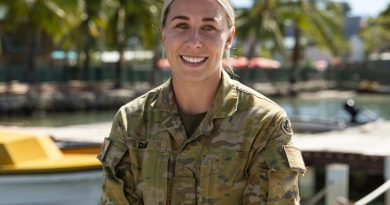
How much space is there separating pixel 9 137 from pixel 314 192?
6.81m

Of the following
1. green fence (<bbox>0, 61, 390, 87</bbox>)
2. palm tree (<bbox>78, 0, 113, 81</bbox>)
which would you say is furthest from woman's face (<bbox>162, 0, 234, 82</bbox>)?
palm tree (<bbox>78, 0, 113, 81</bbox>)

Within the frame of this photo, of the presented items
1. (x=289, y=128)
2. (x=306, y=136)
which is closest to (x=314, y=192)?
(x=306, y=136)

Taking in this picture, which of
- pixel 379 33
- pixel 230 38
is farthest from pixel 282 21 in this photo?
pixel 230 38

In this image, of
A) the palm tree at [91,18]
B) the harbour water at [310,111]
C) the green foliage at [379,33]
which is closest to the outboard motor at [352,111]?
the harbour water at [310,111]

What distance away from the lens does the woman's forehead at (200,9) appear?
1908 millimetres

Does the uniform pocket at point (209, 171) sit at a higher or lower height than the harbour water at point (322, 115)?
higher

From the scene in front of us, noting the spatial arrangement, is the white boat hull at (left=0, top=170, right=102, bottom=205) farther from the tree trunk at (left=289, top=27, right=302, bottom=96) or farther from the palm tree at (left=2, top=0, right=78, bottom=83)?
the tree trunk at (left=289, top=27, right=302, bottom=96)

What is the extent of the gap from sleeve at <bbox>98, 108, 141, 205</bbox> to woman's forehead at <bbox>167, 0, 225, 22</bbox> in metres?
0.37

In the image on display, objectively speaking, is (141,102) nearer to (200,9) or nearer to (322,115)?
(200,9)

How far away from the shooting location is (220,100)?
194 cm

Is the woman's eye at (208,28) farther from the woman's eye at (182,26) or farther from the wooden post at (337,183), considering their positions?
the wooden post at (337,183)

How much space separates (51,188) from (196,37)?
6.73 m

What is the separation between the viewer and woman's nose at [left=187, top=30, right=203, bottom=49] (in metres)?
1.90

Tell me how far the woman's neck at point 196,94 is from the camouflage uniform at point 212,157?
0.02 m
